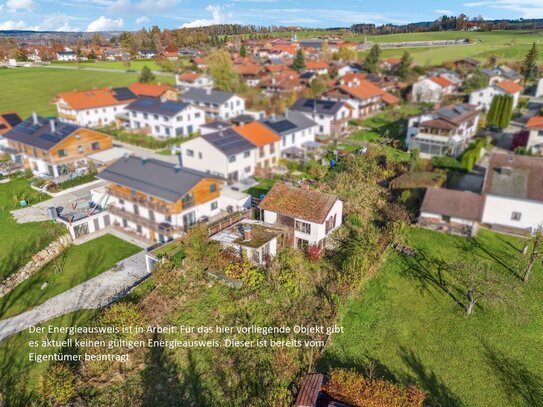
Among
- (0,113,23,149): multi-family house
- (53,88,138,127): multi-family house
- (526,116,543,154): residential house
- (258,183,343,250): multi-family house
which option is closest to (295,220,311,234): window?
(258,183,343,250): multi-family house

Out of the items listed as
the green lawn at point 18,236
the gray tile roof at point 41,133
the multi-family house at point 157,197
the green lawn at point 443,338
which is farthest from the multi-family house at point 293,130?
the green lawn at point 18,236

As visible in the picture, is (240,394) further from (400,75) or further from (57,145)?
(400,75)

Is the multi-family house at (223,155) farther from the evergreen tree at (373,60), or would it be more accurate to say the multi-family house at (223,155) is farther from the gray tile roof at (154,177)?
the evergreen tree at (373,60)

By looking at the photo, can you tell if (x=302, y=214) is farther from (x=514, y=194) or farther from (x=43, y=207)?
(x=43, y=207)

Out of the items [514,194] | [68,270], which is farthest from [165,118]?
[514,194]

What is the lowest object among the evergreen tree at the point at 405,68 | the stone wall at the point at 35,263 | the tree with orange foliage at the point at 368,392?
the stone wall at the point at 35,263

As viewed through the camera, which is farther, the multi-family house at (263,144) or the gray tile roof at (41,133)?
the gray tile roof at (41,133)

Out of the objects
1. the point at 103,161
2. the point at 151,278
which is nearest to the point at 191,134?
the point at 103,161
